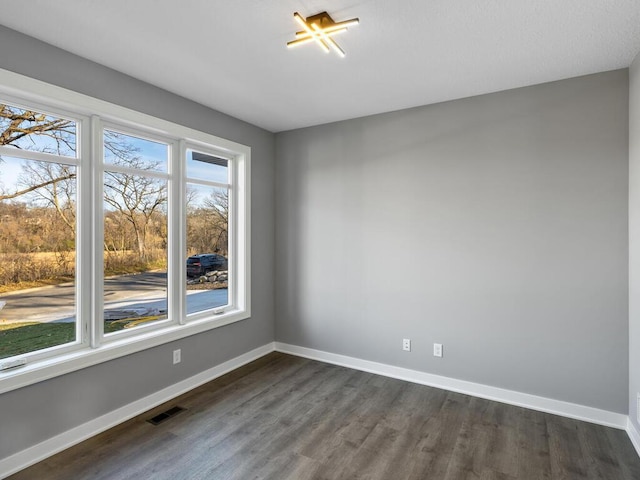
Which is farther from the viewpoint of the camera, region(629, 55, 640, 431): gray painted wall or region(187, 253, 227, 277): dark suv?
region(187, 253, 227, 277): dark suv

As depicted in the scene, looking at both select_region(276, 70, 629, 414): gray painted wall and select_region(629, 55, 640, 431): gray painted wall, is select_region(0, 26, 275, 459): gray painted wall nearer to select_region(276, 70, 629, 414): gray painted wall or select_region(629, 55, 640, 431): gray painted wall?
select_region(276, 70, 629, 414): gray painted wall

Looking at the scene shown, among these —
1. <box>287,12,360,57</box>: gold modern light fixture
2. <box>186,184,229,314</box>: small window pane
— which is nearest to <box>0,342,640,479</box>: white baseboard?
<box>186,184,229,314</box>: small window pane

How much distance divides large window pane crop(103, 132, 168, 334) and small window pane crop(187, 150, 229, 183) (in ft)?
0.97

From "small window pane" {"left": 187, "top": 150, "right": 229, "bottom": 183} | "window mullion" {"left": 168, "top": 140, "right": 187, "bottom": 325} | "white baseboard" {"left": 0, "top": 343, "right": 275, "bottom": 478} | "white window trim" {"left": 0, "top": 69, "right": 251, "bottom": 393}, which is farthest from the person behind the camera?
"small window pane" {"left": 187, "top": 150, "right": 229, "bottom": 183}

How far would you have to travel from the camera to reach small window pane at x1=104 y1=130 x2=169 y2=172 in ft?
9.03

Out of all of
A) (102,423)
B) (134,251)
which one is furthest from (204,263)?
(102,423)

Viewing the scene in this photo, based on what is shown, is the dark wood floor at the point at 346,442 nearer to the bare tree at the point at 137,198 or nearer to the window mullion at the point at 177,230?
the window mullion at the point at 177,230

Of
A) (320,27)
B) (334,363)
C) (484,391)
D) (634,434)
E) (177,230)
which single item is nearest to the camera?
(320,27)

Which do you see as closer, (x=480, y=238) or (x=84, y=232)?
(x=84, y=232)

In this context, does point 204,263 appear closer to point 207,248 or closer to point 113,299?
point 207,248

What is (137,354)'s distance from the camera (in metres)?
2.81

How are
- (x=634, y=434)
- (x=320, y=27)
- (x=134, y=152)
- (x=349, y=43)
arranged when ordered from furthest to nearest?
(x=134, y=152) → (x=634, y=434) → (x=349, y=43) → (x=320, y=27)

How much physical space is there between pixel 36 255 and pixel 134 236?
0.69m

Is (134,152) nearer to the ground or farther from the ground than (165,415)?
farther from the ground
